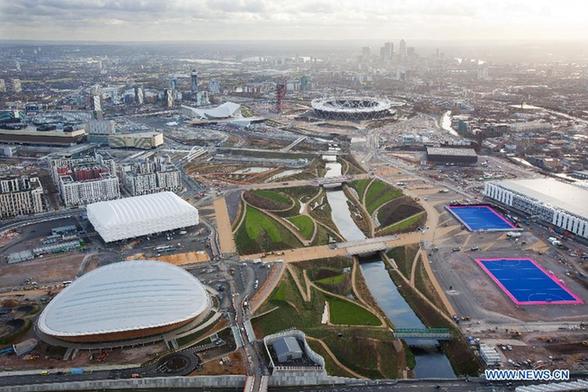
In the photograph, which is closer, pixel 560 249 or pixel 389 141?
pixel 560 249

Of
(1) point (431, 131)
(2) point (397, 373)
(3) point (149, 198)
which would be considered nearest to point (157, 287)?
(2) point (397, 373)

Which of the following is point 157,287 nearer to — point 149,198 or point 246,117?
point 149,198

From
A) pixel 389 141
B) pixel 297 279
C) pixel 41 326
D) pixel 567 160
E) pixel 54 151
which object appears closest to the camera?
pixel 41 326

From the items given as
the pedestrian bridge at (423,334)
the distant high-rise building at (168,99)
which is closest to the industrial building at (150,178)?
the pedestrian bridge at (423,334)

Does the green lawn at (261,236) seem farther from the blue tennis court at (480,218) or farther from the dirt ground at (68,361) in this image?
the blue tennis court at (480,218)

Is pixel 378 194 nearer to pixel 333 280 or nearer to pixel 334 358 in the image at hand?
pixel 333 280

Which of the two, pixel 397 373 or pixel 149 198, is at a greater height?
pixel 149 198
